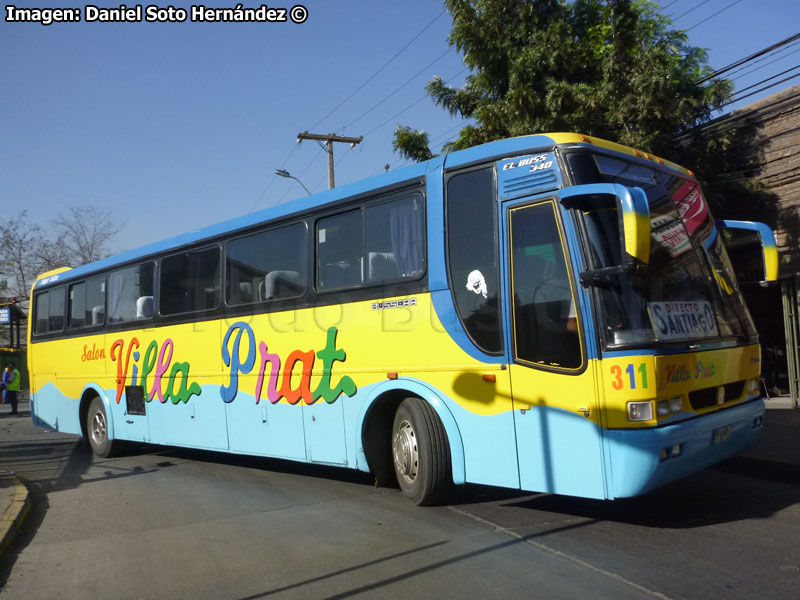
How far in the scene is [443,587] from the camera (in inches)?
174

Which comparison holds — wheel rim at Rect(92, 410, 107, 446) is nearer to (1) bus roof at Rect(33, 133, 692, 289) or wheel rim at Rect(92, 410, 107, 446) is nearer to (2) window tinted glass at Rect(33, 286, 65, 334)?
(2) window tinted glass at Rect(33, 286, 65, 334)

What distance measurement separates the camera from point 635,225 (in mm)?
4656

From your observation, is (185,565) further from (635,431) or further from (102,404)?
(102,404)

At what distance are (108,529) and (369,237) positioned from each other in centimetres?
379

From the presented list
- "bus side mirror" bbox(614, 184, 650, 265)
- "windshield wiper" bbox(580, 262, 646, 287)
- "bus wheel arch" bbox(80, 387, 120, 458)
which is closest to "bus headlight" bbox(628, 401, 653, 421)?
"windshield wiper" bbox(580, 262, 646, 287)

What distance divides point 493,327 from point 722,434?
203 cm

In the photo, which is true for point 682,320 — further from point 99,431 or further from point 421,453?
point 99,431

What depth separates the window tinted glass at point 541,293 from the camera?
211 inches

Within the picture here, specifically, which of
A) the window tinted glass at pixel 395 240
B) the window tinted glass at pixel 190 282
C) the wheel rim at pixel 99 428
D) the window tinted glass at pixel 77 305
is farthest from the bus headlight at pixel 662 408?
the window tinted glass at pixel 77 305

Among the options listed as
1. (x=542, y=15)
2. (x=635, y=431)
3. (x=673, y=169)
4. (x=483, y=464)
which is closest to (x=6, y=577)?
(x=483, y=464)

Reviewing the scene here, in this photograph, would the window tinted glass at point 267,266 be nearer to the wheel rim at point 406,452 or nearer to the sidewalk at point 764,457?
the wheel rim at point 406,452

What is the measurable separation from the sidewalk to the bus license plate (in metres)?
2.13

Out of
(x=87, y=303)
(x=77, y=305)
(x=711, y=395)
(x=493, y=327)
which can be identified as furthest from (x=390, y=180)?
(x=77, y=305)

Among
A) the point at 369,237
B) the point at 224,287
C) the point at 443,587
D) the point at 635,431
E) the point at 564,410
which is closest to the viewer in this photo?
the point at 443,587
